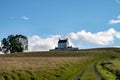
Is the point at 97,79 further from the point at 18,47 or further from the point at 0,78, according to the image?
the point at 18,47

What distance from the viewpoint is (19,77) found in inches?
1807

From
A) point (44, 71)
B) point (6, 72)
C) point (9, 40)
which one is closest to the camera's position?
point (6, 72)

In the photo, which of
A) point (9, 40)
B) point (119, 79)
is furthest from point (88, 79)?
point (9, 40)

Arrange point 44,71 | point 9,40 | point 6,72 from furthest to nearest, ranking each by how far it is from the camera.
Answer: point 9,40 → point 44,71 → point 6,72

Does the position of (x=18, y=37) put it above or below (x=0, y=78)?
above

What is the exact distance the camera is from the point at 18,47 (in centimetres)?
18950

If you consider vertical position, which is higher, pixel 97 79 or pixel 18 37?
pixel 18 37

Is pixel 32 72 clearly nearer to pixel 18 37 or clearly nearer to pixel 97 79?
pixel 97 79

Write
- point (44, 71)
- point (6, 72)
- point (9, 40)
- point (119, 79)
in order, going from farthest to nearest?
point (9, 40) → point (44, 71) → point (6, 72) → point (119, 79)

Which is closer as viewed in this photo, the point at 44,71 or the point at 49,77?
the point at 49,77

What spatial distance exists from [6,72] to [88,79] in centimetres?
1189

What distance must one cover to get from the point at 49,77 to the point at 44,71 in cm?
363

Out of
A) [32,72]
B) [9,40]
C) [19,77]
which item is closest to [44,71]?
[32,72]

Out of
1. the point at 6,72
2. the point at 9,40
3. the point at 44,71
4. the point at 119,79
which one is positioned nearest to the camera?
the point at 119,79
